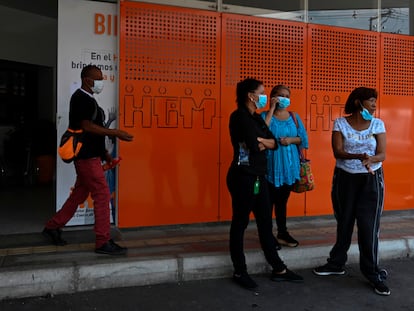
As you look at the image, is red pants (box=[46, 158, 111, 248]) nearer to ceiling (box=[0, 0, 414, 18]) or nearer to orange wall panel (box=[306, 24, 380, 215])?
ceiling (box=[0, 0, 414, 18])

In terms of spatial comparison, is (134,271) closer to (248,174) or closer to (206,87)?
(248,174)

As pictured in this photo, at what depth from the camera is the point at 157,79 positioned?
5.85 meters

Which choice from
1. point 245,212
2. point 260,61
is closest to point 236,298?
point 245,212

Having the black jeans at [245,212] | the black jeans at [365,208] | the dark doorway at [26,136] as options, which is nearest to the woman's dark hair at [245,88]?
the black jeans at [245,212]

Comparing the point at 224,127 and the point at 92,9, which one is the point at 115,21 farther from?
the point at 224,127

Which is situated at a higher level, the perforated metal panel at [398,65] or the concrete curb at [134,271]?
the perforated metal panel at [398,65]

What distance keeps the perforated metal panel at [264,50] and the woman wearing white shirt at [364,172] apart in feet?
6.48

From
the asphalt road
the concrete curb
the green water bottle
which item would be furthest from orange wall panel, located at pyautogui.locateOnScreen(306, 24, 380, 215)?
the green water bottle

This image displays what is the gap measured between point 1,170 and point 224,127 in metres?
5.51

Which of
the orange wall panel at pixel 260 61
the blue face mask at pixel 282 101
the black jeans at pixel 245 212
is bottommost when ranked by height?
the black jeans at pixel 245 212

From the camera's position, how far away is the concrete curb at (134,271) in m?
4.16

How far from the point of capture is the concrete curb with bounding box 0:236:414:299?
416 cm

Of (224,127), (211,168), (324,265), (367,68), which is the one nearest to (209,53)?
(224,127)

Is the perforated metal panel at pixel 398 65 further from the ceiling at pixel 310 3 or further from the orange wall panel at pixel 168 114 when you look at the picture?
the orange wall panel at pixel 168 114
